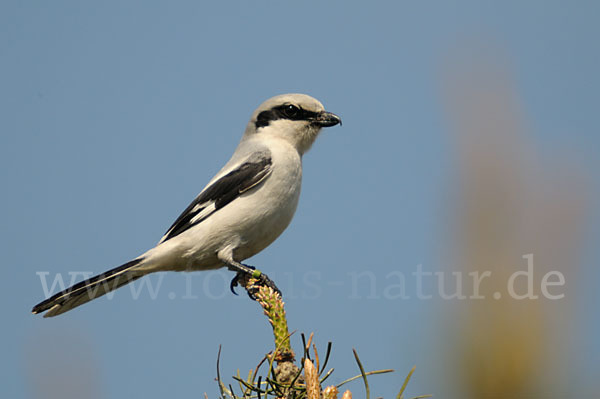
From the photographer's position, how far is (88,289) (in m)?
3.55

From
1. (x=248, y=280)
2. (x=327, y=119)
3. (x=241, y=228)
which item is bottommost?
(x=248, y=280)

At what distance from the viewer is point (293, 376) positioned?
189 centimetres

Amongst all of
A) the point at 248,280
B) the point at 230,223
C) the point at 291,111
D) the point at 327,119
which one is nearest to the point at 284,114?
the point at 291,111

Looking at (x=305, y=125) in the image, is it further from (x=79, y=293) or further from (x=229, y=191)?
(x=79, y=293)

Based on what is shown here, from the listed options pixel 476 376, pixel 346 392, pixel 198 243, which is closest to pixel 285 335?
pixel 346 392

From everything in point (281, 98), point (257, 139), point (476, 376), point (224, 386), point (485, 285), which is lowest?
point (224, 386)

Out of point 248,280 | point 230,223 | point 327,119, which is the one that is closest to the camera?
point 248,280

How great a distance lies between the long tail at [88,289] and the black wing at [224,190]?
0.33 meters

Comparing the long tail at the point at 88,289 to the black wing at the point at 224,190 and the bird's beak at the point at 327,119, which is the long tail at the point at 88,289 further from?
the bird's beak at the point at 327,119

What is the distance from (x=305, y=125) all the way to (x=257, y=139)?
0.34 m

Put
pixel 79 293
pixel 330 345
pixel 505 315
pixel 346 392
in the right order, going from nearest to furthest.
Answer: pixel 505 315
pixel 346 392
pixel 330 345
pixel 79 293

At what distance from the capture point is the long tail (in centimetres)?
340

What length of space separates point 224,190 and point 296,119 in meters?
0.81

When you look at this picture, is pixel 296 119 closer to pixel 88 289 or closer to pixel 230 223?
pixel 230 223
